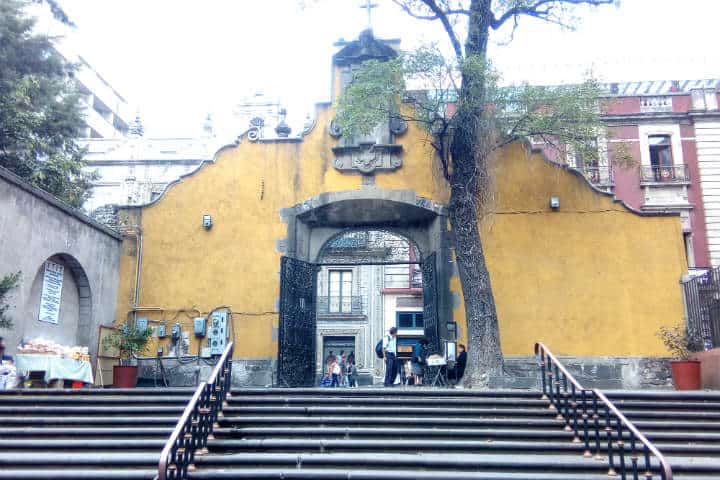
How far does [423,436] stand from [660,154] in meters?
18.8

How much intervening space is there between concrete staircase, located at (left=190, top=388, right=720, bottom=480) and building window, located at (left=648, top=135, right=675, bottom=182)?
1574 cm

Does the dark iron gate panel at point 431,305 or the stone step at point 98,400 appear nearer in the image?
the stone step at point 98,400

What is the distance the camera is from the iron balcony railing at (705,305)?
1137 centimetres

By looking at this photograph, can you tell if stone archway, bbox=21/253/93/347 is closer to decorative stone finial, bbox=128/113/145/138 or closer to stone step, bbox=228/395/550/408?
stone step, bbox=228/395/550/408

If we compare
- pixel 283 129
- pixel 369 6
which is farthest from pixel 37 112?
pixel 369 6

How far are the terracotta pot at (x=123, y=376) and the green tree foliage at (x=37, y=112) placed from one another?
20.8ft

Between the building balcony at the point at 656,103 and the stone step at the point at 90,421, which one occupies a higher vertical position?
the building balcony at the point at 656,103

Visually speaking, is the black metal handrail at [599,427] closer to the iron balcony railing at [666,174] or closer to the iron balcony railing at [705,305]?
the iron balcony railing at [705,305]

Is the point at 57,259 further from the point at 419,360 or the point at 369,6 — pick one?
the point at 369,6

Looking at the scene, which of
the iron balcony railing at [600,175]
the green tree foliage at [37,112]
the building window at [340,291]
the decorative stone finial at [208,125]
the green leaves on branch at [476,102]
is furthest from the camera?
the decorative stone finial at [208,125]

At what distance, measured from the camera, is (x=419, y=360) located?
13.4m

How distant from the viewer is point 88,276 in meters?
12.6

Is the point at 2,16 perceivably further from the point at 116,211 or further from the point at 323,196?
the point at 323,196

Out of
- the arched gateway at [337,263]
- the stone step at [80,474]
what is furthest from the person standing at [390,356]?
the stone step at [80,474]
